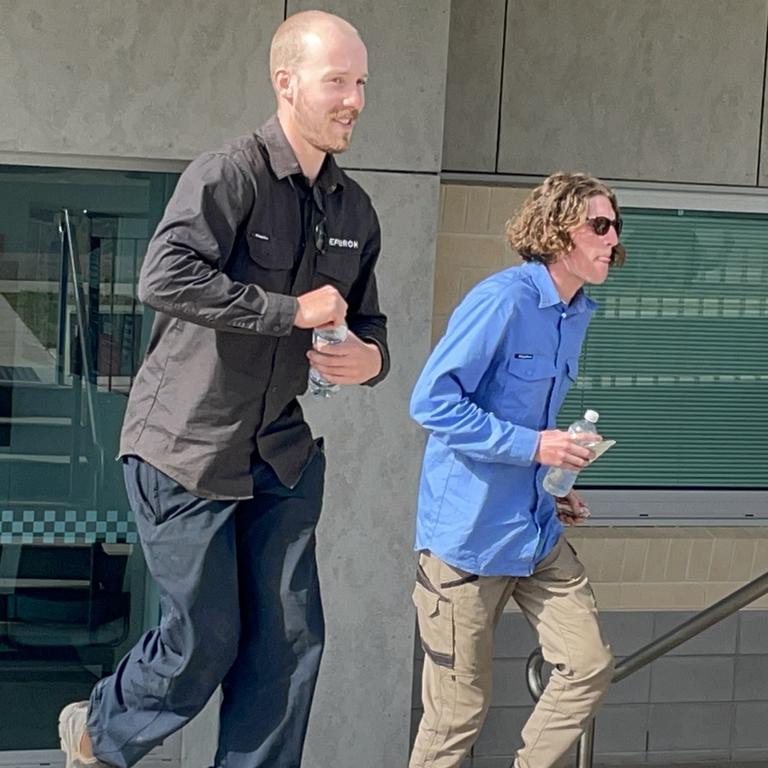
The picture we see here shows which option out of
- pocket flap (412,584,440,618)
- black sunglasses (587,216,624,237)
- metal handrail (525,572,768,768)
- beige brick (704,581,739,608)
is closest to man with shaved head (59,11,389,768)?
pocket flap (412,584,440,618)

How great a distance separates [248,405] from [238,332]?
0.28 metres

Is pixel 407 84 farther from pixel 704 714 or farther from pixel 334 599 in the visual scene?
pixel 704 714

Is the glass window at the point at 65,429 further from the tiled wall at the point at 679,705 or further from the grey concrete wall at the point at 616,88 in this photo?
the tiled wall at the point at 679,705

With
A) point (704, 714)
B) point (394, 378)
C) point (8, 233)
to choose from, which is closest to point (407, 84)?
point (394, 378)

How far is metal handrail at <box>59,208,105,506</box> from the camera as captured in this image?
18.9 ft

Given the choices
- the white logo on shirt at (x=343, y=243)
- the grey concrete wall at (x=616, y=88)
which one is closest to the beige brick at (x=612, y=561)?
the grey concrete wall at (x=616, y=88)

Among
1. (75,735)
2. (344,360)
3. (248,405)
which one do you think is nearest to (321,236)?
(344,360)

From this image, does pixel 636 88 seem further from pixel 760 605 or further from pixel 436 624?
pixel 436 624

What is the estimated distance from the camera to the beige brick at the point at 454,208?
248 inches

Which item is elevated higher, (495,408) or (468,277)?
(468,277)

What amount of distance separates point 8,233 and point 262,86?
1.03 meters

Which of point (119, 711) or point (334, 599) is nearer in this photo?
Answer: point (119, 711)

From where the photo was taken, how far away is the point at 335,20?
3770mm

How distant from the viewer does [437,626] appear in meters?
4.73
